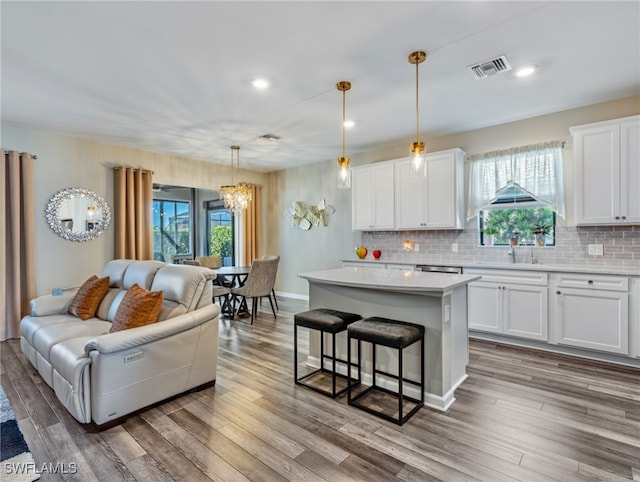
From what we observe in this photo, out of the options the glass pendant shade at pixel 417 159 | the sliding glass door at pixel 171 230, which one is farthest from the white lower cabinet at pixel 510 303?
the sliding glass door at pixel 171 230

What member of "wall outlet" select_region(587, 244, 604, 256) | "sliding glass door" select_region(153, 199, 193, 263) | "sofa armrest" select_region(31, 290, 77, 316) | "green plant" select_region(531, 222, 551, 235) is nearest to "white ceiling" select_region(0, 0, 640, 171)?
"green plant" select_region(531, 222, 551, 235)

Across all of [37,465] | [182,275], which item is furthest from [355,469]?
[182,275]

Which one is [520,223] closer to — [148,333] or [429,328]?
[429,328]

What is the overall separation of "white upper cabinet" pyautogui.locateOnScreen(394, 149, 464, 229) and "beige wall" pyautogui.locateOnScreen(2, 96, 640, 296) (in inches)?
16.3

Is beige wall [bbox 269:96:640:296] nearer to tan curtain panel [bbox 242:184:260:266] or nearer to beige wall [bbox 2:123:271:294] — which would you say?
tan curtain panel [bbox 242:184:260:266]

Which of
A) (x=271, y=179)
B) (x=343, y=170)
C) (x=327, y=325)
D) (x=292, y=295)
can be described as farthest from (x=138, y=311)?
(x=271, y=179)

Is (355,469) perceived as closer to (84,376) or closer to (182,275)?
(84,376)

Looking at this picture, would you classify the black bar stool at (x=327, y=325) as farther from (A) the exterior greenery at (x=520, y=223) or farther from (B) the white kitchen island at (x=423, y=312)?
(A) the exterior greenery at (x=520, y=223)

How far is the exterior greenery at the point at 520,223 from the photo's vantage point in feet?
13.8

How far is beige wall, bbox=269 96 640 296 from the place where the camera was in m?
3.99

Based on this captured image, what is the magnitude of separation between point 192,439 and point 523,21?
3.62m

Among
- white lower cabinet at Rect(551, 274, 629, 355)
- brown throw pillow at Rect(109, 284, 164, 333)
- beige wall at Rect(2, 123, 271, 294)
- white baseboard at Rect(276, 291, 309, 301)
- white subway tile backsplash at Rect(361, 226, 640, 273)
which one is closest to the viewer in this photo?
brown throw pillow at Rect(109, 284, 164, 333)

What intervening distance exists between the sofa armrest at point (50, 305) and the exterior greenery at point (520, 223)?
5219mm

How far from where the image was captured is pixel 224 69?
9.82ft
